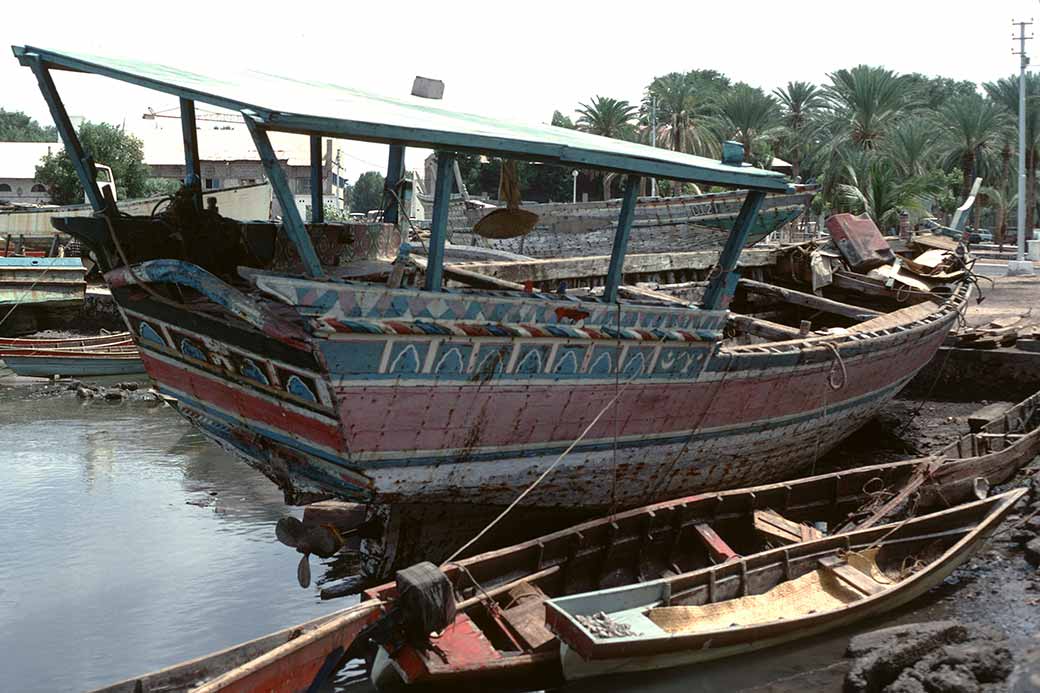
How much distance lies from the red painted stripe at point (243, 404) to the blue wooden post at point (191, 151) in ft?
4.90

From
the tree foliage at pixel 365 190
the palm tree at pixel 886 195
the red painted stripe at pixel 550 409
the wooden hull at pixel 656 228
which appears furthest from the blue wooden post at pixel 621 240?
the tree foliage at pixel 365 190

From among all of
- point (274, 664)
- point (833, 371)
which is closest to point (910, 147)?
point (833, 371)

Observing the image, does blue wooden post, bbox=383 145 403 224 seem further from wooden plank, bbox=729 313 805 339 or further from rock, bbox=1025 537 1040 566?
rock, bbox=1025 537 1040 566

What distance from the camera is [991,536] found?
9133 millimetres

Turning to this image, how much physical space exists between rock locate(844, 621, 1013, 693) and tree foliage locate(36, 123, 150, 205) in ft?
130

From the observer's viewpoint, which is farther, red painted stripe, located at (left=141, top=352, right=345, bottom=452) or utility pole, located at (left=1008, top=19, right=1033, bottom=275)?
utility pole, located at (left=1008, top=19, right=1033, bottom=275)

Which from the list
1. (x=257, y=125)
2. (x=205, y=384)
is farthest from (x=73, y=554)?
(x=257, y=125)

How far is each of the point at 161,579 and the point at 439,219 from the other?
5.53m

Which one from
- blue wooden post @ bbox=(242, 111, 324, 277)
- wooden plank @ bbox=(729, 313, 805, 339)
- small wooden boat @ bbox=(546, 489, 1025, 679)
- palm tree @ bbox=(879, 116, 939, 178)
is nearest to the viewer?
blue wooden post @ bbox=(242, 111, 324, 277)

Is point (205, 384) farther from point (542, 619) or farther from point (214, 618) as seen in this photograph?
point (542, 619)

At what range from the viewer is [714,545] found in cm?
855

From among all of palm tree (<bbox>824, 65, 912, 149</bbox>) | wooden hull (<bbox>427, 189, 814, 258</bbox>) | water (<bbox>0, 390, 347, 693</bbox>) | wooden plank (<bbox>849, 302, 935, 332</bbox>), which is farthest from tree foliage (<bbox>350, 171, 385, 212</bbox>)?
wooden plank (<bbox>849, 302, 935, 332</bbox>)

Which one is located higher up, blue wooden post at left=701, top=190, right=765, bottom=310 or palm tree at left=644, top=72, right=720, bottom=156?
palm tree at left=644, top=72, right=720, bottom=156

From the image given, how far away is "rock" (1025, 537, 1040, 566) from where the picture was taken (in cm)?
891
